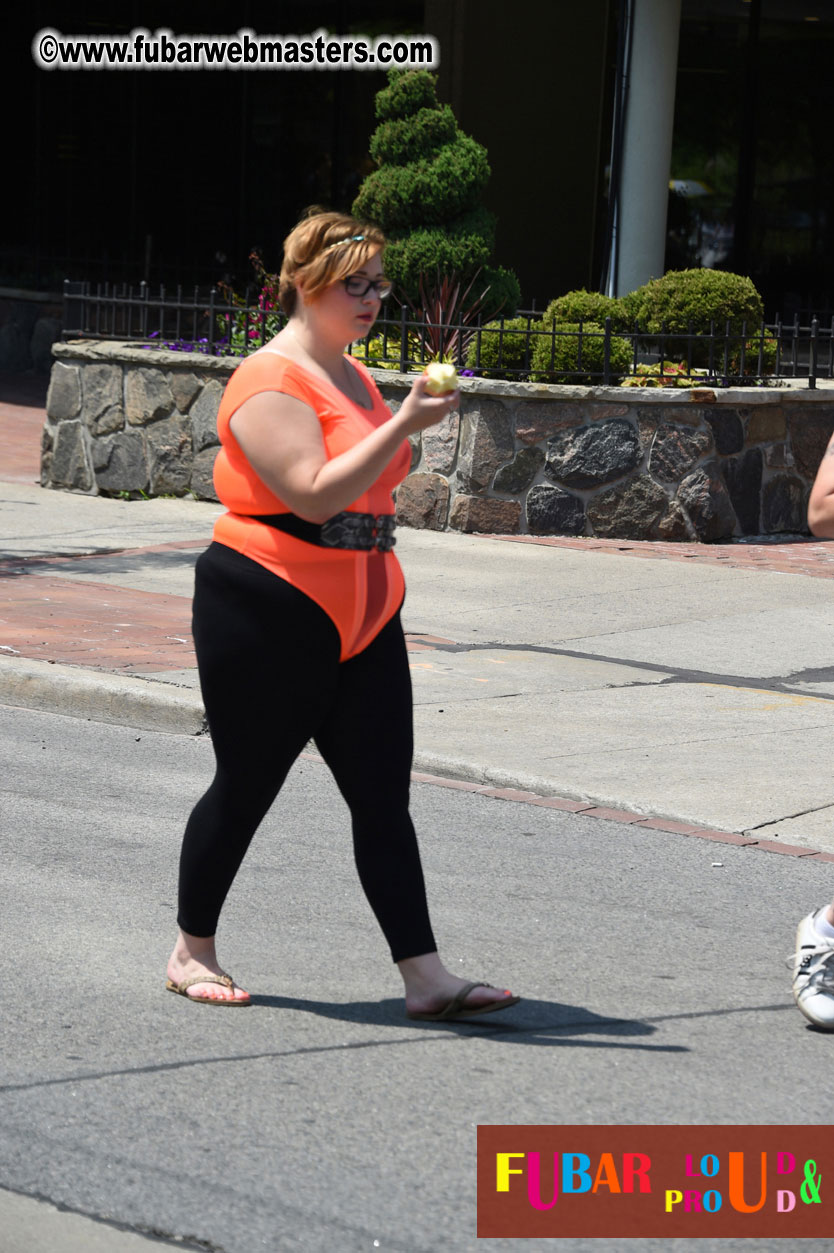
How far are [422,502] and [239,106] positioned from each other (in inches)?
428

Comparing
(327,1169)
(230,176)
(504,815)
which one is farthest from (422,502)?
(230,176)

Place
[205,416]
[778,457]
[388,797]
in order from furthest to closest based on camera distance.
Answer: [205,416] < [778,457] < [388,797]

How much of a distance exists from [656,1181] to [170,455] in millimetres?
10026

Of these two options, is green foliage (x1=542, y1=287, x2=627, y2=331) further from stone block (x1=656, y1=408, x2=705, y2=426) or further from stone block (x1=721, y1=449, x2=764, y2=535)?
stone block (x1=721, y1=449, x2=764, y2=535)

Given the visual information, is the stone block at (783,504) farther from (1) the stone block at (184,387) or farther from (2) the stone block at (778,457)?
(1) the stone block at (184,387)

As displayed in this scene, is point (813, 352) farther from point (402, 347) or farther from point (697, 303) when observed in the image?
point (402, 347)

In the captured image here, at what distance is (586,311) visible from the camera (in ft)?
40.9

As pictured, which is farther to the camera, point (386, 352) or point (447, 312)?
point (386, 352)

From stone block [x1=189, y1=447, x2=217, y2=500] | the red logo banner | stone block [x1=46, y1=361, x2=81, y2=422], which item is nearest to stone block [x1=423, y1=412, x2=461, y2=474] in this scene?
stone block [x1=189, y1=447, x2=217, y2=500]

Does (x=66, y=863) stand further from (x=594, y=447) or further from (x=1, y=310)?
(x=1, y=310)

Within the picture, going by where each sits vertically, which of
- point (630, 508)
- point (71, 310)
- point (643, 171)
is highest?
point (643, 171)

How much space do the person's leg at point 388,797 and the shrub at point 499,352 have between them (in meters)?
7.88

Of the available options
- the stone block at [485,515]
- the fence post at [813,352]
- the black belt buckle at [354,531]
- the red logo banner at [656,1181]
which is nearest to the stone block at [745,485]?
the fence post at [813,352]

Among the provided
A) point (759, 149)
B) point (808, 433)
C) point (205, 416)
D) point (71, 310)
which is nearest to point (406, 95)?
point (205, 416)
